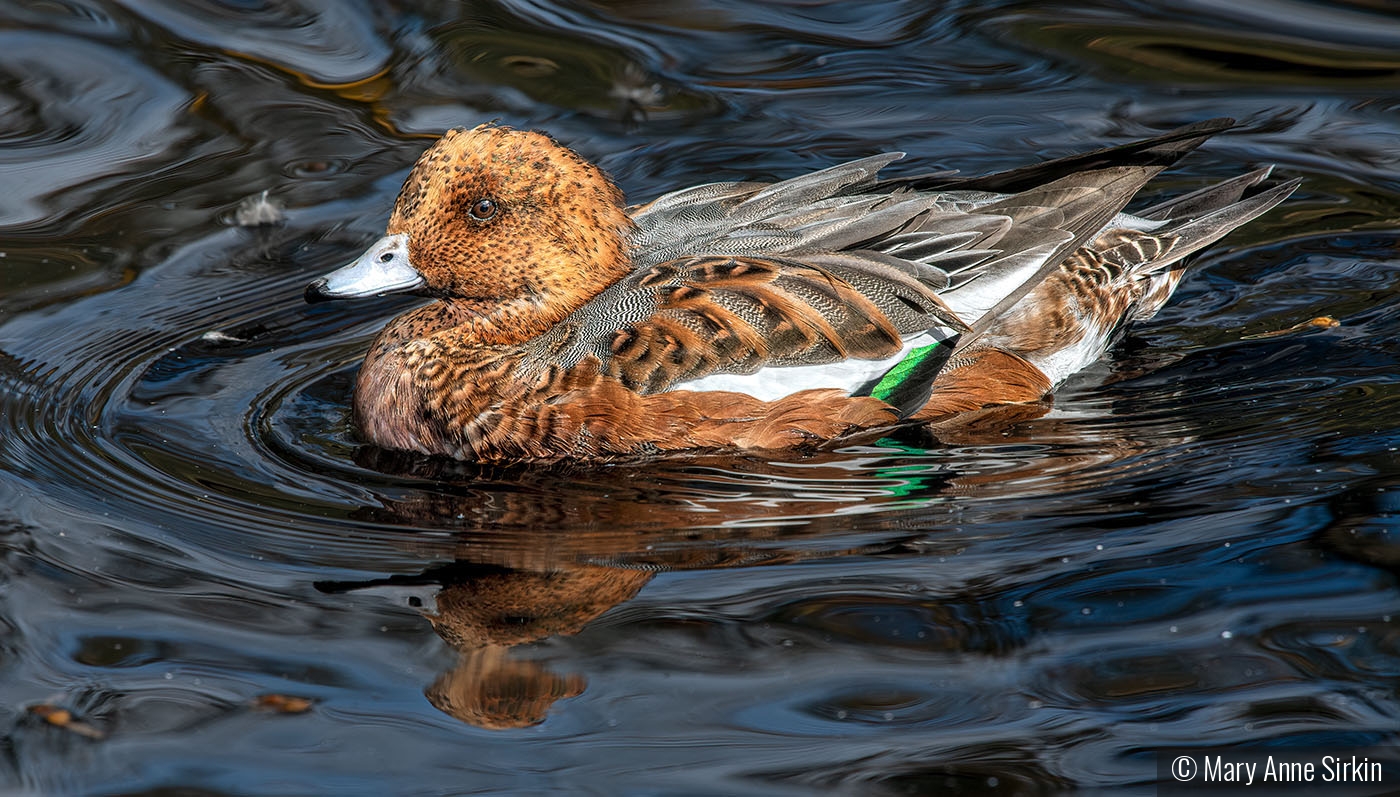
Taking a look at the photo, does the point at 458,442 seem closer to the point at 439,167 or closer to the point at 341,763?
the point at 439,167

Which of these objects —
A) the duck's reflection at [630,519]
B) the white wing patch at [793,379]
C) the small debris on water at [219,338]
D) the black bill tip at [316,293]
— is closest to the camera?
the duck's reflection at [630,519]

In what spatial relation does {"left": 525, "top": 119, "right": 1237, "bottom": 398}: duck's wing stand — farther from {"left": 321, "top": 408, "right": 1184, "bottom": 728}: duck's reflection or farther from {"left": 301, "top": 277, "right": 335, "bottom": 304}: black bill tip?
{"left": 301, "top": 277, "right": 335, "bottom": 304}: black bill tip

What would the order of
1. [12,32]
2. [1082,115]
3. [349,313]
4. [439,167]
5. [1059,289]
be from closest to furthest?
1. [439,167]
2. [1059,289]
3. [349,313]
4. [1082,115]
5. [12,32]

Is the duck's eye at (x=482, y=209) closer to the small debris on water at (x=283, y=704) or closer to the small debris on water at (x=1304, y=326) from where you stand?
the small debris on water at (x=283, y=704)

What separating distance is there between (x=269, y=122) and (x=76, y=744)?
5.19 meters

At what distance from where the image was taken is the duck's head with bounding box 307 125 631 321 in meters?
5.94

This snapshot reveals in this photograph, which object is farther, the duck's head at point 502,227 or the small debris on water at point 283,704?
the duck's head at point 502,227

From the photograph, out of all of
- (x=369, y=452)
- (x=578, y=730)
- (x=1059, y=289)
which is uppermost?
(x=1059, y=289)

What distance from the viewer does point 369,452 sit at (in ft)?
19.7

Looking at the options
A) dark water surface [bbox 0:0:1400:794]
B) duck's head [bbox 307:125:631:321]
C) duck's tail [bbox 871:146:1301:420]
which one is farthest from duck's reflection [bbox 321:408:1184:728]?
duck's head [bbox 307:125:631:321]

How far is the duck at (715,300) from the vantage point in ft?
18.7

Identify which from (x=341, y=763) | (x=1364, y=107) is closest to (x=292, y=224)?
(x=341, y=763)

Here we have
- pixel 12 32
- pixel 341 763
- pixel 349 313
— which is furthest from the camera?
pixel 12 32

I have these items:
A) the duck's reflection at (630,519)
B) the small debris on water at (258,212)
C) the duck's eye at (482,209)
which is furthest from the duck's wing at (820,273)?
the small debris on water at (258,212)
